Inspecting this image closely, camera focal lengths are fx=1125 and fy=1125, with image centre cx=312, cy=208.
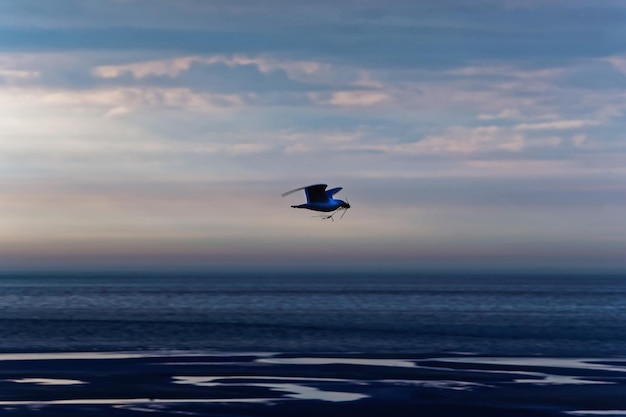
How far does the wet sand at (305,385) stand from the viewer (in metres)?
43.2

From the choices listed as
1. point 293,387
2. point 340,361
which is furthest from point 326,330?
point 293,387

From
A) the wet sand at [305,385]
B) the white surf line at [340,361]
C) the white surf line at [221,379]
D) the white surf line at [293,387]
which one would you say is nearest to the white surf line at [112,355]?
the wet sand at [305,385]

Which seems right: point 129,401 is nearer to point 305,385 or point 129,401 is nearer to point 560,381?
point 305,385

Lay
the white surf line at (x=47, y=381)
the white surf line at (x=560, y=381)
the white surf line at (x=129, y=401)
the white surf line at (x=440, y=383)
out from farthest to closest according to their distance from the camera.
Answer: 1. the white surf line at (x=560, y=381)
2. the white surf line at (x=47, y=381)
3. the white surf line at (x=440, y=383)
4. the white surf line at (x=129, y=401)

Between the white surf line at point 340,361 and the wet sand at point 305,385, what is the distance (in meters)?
0.05

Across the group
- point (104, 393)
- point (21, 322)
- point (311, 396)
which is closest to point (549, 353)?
point (311, 396)

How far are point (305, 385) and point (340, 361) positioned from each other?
35.3 feet

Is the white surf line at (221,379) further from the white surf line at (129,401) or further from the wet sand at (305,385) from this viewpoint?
the white surf line at (129,401)

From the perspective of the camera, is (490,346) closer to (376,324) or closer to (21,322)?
(376,324)

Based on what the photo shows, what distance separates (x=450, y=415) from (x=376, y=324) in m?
56.5

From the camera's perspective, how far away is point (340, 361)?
197 ft

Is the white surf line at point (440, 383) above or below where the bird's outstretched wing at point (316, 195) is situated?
below

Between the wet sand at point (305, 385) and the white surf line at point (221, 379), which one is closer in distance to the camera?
the wet sand at point (305, 385)

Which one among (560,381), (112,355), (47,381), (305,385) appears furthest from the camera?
(112,355)
